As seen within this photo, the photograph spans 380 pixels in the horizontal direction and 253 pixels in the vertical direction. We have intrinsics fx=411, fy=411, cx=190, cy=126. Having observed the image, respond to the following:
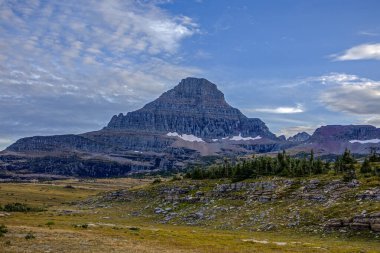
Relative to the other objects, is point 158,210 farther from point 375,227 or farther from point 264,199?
point 375,227

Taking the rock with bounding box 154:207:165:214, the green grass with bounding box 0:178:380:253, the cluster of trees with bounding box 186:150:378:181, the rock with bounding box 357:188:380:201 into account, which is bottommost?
the rock with bounding box 154:207:165:214

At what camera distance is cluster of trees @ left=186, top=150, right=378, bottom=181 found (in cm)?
9725

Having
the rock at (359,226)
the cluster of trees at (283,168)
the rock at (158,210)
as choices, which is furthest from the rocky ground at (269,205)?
the cluster of trees at (283,168)

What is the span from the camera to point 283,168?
10750cm

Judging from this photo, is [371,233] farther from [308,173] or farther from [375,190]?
[308,173]

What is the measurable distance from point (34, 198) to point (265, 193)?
11148cm

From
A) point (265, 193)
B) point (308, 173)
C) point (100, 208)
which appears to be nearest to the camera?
point (265, 193)

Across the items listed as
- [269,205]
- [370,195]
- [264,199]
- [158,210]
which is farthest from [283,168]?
[370,195]

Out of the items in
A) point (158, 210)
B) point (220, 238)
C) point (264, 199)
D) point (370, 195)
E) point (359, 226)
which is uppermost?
point (370, 195)

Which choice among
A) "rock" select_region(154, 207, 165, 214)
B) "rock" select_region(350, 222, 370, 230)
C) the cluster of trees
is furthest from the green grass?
the cluster of trees

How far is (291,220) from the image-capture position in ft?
227

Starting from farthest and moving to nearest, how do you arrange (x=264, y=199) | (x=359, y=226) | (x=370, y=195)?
(x=264, y=199), (x=370, y=195), (x=359, y=226)

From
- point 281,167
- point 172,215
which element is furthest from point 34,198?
point 281,167

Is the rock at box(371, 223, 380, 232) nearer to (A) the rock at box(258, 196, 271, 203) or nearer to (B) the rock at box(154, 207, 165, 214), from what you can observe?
(A) the rock at box(258, 196, 271, 203)
